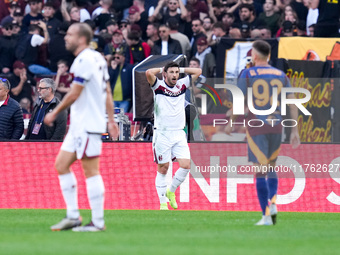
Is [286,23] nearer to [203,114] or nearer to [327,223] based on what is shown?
[203,114]

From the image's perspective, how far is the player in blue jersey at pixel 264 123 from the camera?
404 inches

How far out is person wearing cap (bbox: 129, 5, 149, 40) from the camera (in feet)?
69.1

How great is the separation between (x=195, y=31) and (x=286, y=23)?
2.28 m

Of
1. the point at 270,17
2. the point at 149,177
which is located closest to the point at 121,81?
the point at 270,17

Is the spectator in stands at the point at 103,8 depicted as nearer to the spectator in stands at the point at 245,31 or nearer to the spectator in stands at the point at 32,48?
the spectator in stands at the point at 32,48

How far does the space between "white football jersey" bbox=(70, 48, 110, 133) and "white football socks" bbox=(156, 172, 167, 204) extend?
509 cm

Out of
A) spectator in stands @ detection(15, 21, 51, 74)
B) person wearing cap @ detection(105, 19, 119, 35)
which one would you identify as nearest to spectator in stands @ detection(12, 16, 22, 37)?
spectator in stands @ detection(15, 21, 51, 74)

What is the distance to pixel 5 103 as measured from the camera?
15.0 m

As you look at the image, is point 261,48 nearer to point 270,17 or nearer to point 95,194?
point 95,194

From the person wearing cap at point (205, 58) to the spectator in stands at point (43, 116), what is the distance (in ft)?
16.9

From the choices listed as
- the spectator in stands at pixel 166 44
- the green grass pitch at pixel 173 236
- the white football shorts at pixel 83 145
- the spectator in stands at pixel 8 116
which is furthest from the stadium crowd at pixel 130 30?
the white football shorts at pixel 83 145

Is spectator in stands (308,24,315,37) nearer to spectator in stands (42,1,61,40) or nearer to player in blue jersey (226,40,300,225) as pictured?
spectator in stands (42,1,61,40)

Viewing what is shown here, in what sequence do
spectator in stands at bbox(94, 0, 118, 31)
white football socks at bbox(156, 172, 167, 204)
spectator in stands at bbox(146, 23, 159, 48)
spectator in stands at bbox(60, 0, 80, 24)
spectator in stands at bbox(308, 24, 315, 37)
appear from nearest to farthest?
1. white football socks at bbox(156, 172, 167, 204)
2. spectator in stands at bbox(308, 24, 315, 37)
3. spectator in stands at bbox(146, 23, 159, 48)
4. spectator in stands at bbox(60, 0, 80, 24)
5. spectator in stands at bbox(94, 0, 118, 31)

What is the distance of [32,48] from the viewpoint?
20.8m
